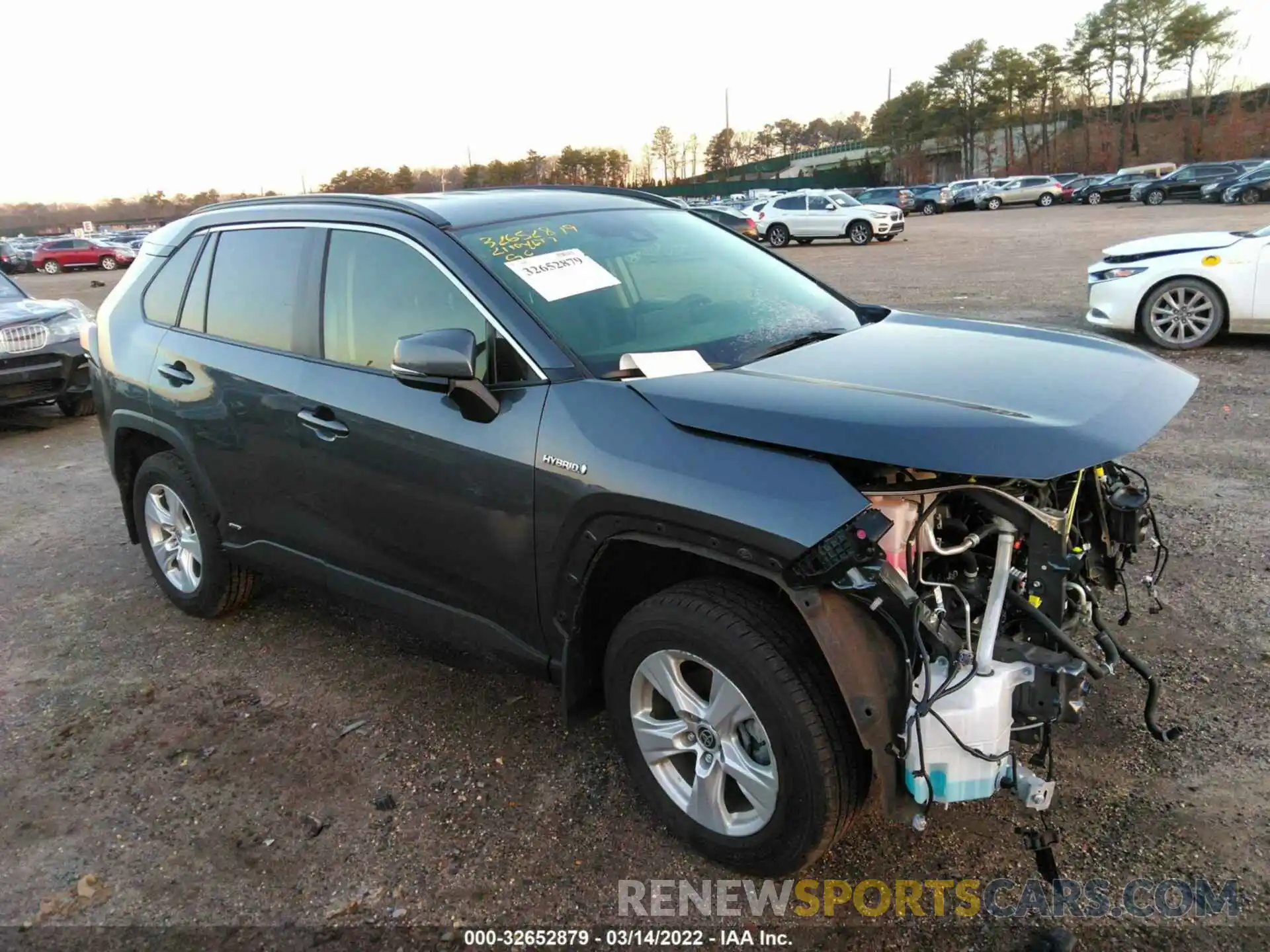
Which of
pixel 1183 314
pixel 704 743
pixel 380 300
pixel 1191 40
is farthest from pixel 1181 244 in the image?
pixel 1191 40

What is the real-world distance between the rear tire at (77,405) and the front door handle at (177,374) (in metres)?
6.21

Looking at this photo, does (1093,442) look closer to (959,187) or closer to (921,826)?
(921,826)

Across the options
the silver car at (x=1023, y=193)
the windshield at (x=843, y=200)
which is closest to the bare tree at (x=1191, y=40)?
the silver car at (x=1023, y=193)

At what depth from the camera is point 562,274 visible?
3080 millimetres

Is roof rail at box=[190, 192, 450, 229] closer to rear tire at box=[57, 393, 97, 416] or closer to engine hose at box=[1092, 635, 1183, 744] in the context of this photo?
engine hose at box=[1092, 635, 1183, 744]

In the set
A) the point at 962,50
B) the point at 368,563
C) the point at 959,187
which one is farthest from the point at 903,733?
the point at 962,50

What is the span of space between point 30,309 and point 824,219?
23.8 m

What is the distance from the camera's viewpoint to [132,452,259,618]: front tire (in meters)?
4.17

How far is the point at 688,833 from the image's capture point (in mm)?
2664

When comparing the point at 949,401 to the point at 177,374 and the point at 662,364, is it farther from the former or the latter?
the point at 177,374

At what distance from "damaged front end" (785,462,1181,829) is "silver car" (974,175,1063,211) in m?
50.8

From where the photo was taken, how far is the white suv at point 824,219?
2833 cm

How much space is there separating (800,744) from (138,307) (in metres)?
3.85

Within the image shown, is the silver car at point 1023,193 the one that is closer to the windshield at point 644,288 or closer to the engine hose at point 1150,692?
the windshield at point 644,288
